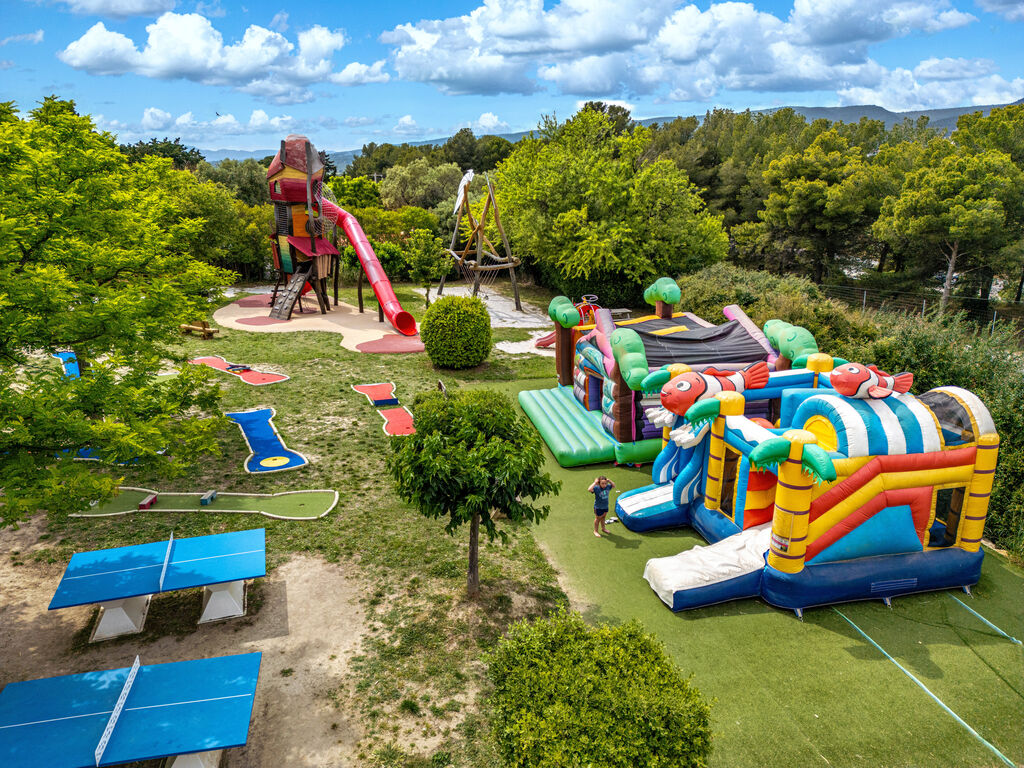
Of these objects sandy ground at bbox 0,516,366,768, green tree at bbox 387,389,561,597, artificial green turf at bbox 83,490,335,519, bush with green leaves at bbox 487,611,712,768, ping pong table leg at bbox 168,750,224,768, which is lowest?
sandy ground at bbox 0,516,366,768

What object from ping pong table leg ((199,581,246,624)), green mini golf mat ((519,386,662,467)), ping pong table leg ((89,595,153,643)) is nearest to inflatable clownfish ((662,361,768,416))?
green mini golf mat ((519,386,662,467))

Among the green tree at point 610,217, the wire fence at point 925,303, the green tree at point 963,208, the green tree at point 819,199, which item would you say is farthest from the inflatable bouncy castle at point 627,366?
the green tree at point 819,199

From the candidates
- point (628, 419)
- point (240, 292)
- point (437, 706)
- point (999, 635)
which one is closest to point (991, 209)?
point (628, 419)

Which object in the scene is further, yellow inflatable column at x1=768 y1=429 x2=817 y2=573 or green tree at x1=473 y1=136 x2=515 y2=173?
green tree at x1=473 y1=136 x2=515 y2=173

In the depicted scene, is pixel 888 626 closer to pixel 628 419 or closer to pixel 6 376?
pixel 628 419

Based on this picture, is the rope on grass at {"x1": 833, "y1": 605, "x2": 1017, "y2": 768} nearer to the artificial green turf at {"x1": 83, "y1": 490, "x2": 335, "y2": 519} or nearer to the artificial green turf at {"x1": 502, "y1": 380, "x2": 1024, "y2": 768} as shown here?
the artificial green turf at {"x1": 502, "y1": 380, "x2": 1024, "y2": 768}

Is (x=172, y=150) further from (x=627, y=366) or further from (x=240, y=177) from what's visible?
(x=627, y=366)

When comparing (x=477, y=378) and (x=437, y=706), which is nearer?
(x=437, y=706)
